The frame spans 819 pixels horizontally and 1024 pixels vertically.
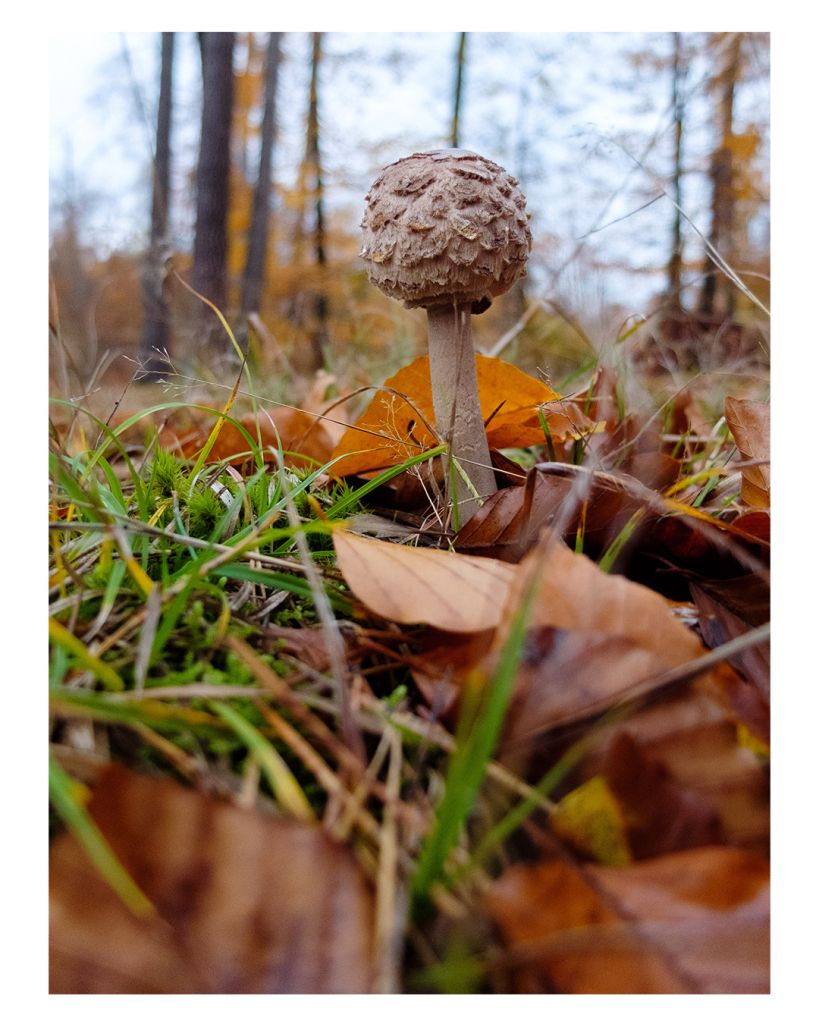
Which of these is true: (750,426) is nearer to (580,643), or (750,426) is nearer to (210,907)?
(580,643)

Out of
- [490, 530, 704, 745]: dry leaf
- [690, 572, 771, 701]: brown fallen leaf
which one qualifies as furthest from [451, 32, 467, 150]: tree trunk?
[490, 530, 704, 745]: dry leaf

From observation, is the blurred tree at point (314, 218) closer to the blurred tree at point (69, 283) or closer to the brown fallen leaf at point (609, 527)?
the blurred tree at point (69, 283)

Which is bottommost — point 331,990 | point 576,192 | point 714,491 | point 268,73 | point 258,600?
point 331,990

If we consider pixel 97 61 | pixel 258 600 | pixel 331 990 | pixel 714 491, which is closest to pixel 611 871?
pixel 331 990

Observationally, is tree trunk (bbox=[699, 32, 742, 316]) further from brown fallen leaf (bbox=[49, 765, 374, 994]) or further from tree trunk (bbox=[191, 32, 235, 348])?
tree trunk (bbox=[191, 32, 235, 348])

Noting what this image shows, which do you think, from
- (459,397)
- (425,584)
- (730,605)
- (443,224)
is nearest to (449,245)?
(443,224)

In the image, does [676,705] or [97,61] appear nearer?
[676,705]

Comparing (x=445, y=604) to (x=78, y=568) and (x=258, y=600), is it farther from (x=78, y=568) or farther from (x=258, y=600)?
(x=78, y=568)
